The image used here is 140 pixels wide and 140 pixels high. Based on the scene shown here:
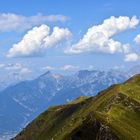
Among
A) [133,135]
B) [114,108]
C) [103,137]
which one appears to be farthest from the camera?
[114,108]

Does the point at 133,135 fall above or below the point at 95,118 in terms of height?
below

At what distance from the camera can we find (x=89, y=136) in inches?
5497

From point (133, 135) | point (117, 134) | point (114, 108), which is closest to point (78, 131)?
point (117, 134)

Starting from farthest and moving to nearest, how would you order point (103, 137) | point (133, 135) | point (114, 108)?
point (114, 108)
point (133, 135)
point (103, 137)

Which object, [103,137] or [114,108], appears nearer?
[103,137]

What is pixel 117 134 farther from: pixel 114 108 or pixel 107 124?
pixel 114 108

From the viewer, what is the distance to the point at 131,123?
197500 mm

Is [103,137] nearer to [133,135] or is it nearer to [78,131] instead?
[78,131]

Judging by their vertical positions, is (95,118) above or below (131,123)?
above

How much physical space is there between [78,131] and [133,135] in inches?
1465

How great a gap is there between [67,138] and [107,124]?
608 inches

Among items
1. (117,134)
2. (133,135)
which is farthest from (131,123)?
(117,134)

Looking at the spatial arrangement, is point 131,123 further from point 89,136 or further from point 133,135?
point 89,136

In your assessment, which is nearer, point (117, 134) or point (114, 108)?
point (117, 134)
